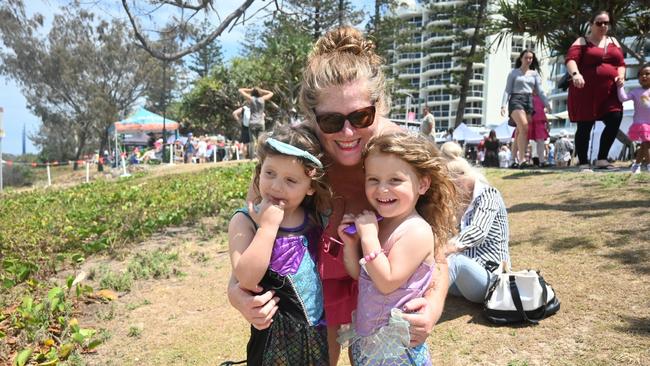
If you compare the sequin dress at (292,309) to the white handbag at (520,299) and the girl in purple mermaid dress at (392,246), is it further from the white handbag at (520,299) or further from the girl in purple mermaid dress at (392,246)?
the white handbag at (520,299)

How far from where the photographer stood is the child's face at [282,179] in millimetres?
1729

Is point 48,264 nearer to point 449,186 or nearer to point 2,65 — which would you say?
point 449,186

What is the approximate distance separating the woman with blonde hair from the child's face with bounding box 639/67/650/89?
6.33 meters


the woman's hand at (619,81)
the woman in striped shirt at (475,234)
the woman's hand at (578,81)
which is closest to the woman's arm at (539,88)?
the woman's hand at (619,81)

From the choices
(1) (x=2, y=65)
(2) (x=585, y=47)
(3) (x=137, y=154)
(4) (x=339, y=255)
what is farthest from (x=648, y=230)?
(1) (x=2, y=65)

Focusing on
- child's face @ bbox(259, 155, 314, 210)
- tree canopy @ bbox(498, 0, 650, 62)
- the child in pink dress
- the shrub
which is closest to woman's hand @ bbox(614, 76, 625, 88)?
the child in pink dress

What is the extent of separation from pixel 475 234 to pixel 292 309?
1.86m

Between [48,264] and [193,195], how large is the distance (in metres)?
3.30

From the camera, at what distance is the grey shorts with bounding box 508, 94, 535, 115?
791 cm

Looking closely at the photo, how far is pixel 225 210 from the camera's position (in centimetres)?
725

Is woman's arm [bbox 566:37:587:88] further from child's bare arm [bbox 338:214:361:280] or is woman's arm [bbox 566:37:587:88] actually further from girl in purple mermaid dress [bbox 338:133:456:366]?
child's bare arm [bbox 338:214:361:280]

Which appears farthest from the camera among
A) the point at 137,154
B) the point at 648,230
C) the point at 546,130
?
the point at 137,154

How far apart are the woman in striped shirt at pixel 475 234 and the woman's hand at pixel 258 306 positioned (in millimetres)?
1769

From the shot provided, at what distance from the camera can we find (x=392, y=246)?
1754 mm
